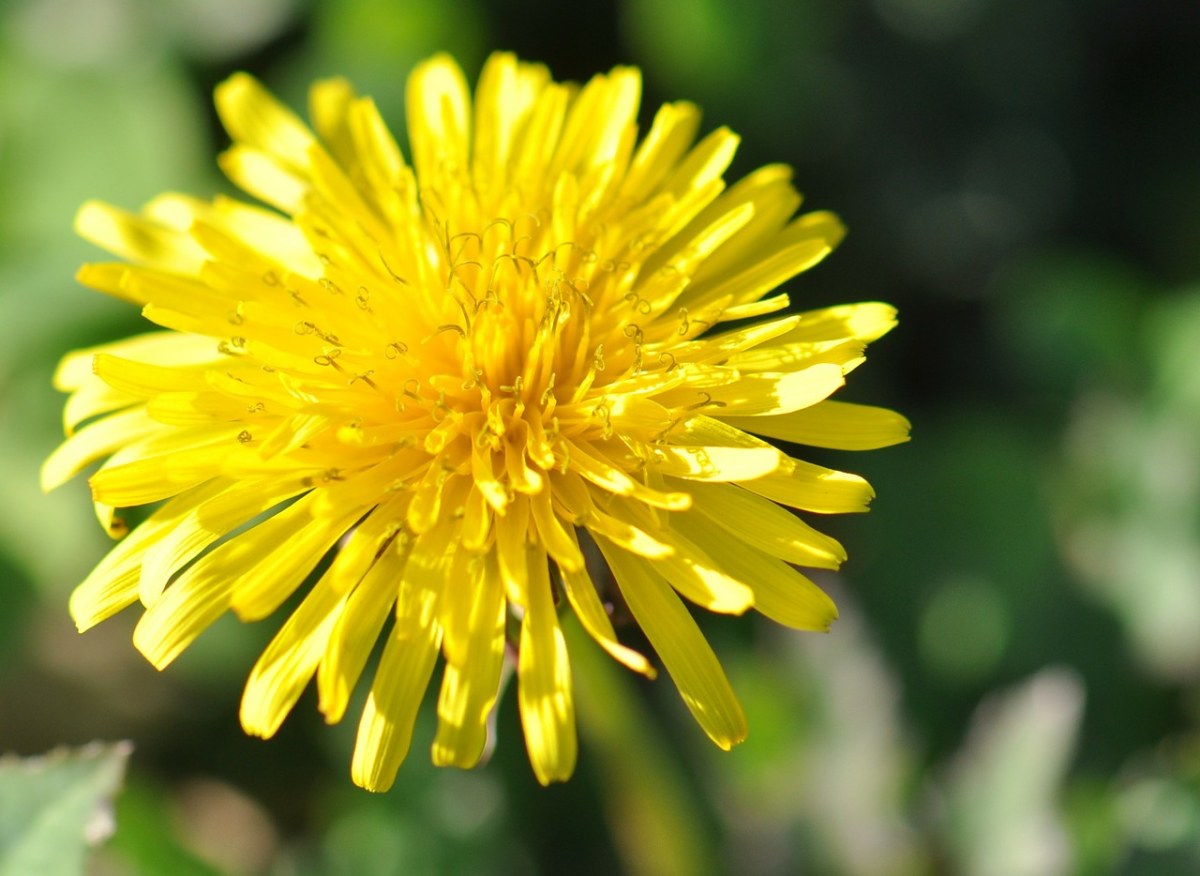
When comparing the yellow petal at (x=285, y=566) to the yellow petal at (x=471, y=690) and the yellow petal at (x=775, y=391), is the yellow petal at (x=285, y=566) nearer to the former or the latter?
the yellow petal at (x=471, y=690)

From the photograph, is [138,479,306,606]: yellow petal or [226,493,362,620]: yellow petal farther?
[138,479,306,606]: yellow petal

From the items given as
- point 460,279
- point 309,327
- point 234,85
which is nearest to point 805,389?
point 460,279

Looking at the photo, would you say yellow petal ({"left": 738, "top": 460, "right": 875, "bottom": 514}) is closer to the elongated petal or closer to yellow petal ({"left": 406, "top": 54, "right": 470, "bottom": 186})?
the elongated petal

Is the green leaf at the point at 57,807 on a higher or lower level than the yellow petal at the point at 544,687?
lower

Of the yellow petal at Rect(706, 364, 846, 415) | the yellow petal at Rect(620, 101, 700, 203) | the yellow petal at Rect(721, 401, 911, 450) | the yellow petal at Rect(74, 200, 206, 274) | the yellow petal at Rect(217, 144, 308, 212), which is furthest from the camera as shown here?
the yellow petal at Rect(217, 144, 308, 212)

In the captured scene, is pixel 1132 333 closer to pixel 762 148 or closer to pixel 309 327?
pixel 762 148

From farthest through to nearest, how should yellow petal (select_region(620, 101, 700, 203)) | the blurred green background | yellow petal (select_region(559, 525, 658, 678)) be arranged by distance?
the blurred green background → yellow petal (select_region(620, 101, 700, 203)) → yellow petal (select_region(559, 525, 658, 678))

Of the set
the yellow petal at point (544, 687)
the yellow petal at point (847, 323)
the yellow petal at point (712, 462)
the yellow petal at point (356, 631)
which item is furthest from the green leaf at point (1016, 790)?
the yellow petal at point (356, 631)

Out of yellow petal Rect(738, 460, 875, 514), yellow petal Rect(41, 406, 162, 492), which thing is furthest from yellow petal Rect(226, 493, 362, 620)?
yellow petal Rect(738, 460, 875, 514)
